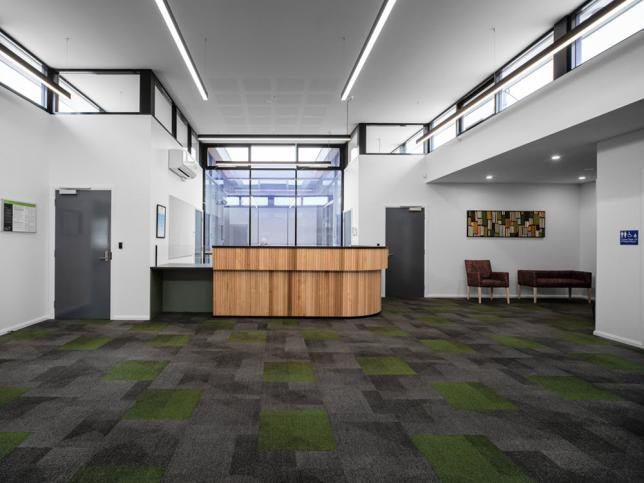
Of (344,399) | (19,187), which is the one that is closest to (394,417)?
(344,399)

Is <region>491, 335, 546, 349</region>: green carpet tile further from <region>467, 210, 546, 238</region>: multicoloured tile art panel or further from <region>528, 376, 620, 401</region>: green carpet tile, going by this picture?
<region>467, 210, 546, 238</region>: multicoloured tile art panel

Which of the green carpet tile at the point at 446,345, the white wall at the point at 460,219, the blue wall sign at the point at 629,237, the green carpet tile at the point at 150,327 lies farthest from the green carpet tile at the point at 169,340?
the blue wall sign at the point at 629,237

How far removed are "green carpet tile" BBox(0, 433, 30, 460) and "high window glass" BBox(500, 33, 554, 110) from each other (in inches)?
251

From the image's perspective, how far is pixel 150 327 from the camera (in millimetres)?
5523

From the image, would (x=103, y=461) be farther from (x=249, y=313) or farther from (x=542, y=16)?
(x=542, y=16)

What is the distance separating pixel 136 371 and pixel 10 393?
983mm

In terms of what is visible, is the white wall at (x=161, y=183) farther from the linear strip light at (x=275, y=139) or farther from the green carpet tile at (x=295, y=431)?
the green carpet tile at (x=295, y=431)

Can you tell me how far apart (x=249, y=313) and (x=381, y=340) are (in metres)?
2.49

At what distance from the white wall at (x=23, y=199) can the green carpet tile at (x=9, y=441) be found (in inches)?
139

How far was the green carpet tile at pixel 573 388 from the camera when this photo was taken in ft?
10.2

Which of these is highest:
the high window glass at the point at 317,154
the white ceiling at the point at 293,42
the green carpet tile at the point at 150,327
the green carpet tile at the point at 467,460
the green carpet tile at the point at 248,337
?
the white ceiling at the point at 293,42

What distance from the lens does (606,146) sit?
5.15 m

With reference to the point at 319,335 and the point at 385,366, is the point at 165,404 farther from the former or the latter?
the point at 319,335

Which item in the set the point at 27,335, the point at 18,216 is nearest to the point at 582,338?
the point at 27,335
